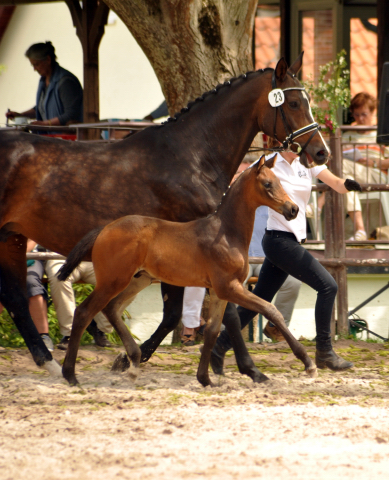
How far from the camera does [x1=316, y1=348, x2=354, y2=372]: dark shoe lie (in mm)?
4883

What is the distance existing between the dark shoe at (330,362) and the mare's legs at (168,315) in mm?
1096

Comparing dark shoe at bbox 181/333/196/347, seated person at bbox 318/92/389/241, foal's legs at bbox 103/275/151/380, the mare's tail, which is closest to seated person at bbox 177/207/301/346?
dark shoe at bbox 181/333/196/347

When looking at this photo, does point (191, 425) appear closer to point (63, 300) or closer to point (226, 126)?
point (226, 126)

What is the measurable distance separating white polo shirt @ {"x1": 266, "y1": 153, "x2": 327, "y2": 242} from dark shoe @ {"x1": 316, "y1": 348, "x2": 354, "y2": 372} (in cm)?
85

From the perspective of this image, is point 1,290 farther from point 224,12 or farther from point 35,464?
point 224,12

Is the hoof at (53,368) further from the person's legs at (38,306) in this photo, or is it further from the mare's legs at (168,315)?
the person's legs at (38,306)

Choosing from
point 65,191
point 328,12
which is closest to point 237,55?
point 65,191

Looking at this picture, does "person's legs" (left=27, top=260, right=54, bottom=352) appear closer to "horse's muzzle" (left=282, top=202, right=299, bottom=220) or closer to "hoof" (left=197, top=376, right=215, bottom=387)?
"hoof" (left=197, top=376, right=215, bottom=387)

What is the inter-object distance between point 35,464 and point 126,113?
9.89m

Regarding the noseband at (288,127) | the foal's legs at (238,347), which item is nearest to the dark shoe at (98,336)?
the foal's legs at (238,347)

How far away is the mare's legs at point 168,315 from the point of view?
5117 millimetres

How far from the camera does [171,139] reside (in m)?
4.83

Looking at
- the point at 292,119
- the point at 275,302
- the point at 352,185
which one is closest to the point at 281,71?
the point at 292,119

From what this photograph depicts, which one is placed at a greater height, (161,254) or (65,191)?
(65,191)
